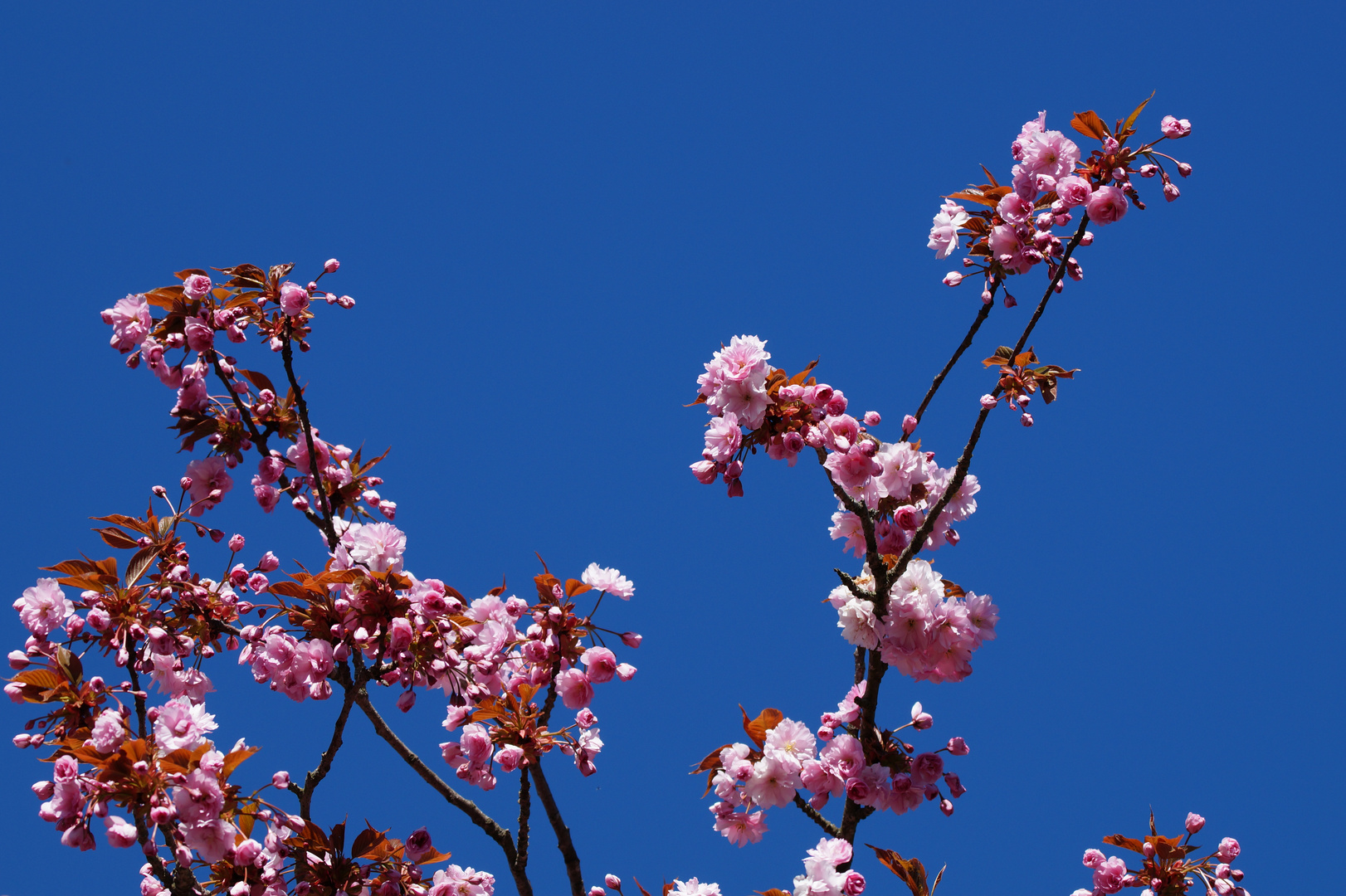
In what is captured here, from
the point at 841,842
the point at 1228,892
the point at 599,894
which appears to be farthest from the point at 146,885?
the point at 1228,892

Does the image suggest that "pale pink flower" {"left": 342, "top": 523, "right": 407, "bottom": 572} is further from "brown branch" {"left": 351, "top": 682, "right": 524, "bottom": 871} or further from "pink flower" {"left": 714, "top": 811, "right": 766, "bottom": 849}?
"pink flower" {"left": 714, "top": 811, "right": 766, "bottom": 849}

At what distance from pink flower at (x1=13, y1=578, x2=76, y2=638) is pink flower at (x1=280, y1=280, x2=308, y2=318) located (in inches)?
54.6

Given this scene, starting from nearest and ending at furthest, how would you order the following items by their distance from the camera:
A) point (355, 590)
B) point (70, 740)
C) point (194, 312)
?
point (70, 740), point (355, 590), point (194, 312)

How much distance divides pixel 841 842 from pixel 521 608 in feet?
5.00

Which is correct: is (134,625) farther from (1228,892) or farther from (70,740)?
(1228,892)

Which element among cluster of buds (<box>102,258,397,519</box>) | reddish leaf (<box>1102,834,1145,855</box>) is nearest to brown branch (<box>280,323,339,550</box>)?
cluster of buds (<box>102,258,397,519</box>)

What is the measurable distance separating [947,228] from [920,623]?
1.66m

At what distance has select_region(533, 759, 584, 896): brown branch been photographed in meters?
4.07

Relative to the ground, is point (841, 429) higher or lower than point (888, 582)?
higher

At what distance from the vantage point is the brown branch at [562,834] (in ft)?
13.4

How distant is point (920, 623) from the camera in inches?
164

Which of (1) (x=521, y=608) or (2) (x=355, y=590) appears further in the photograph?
(1) (x=521, y=608)

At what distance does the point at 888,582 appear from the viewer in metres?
4.17

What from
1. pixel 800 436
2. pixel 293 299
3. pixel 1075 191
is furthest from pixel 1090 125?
pixel 293 299
